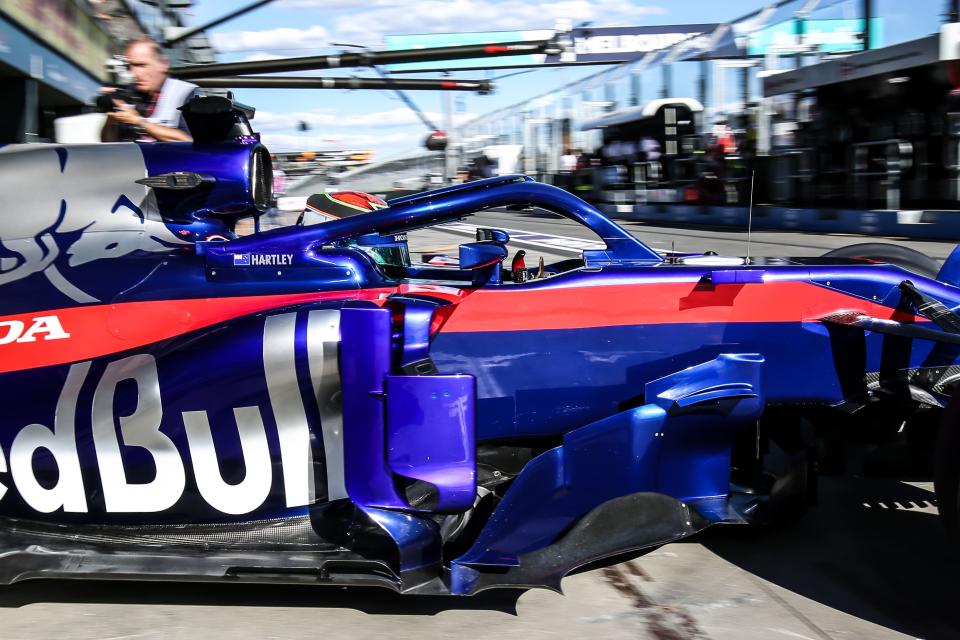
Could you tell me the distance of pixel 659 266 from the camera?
321cm

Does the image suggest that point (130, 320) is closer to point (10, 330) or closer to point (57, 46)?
point (10, 330)

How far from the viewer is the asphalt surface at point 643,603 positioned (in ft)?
8.62

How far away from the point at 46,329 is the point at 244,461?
0.81m

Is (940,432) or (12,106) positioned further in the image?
(12,106)

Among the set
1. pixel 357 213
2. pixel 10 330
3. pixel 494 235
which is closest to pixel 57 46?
pixel 357 213

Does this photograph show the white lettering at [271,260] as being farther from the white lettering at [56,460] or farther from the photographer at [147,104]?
the photographer at [147,104]

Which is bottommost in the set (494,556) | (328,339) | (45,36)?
(494,556)

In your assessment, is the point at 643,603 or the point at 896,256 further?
the point at 896,256

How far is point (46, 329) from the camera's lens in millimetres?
3004

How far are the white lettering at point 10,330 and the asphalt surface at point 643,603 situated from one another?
30.0 inches

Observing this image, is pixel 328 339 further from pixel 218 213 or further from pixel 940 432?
pixel 940 432

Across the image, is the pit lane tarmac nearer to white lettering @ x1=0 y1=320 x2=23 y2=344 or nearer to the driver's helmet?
white lettering @ x1=0 y1=320 x2=23 y2=344

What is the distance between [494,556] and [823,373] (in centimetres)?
126

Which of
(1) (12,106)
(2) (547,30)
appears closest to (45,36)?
(1) (12,106)
